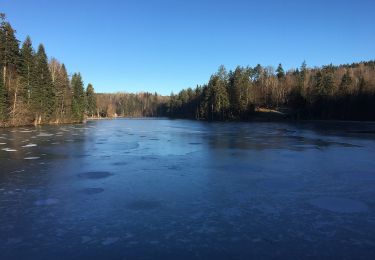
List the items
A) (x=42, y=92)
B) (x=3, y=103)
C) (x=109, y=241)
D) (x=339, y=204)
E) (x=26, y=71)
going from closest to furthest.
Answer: (x=109, y=241)
(x=339, y=204)
(x=3, y=103)
(x=26, y=71)
(x=42, y=92)

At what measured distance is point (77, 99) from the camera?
91688 millimetres

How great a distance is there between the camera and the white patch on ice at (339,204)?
9.47 metres

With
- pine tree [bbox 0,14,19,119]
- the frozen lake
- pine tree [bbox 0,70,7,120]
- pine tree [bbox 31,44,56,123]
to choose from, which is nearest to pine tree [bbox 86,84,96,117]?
pine tree [bbox 31,44,56,123]

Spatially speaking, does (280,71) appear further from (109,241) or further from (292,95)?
(109,241)

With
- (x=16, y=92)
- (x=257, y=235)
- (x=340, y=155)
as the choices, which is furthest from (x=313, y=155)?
(x=16, y=92)

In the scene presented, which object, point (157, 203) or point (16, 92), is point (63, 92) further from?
point (157, 203)

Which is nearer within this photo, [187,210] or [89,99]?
[187,210]

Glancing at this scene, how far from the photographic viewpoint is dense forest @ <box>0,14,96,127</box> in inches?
2115

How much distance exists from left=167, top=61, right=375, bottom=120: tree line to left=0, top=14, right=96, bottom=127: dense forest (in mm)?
45337

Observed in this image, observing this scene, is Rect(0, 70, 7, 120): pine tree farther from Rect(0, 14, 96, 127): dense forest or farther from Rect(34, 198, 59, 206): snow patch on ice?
Rect(34, 198, 59, 206): snow patch on ice

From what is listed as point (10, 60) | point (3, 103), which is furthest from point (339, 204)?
point (10, 60)

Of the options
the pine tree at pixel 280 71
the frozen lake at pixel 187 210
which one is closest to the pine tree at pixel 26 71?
the frozen lake at pixel 187 210

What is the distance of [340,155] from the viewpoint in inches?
826

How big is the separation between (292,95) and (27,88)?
71824mm
